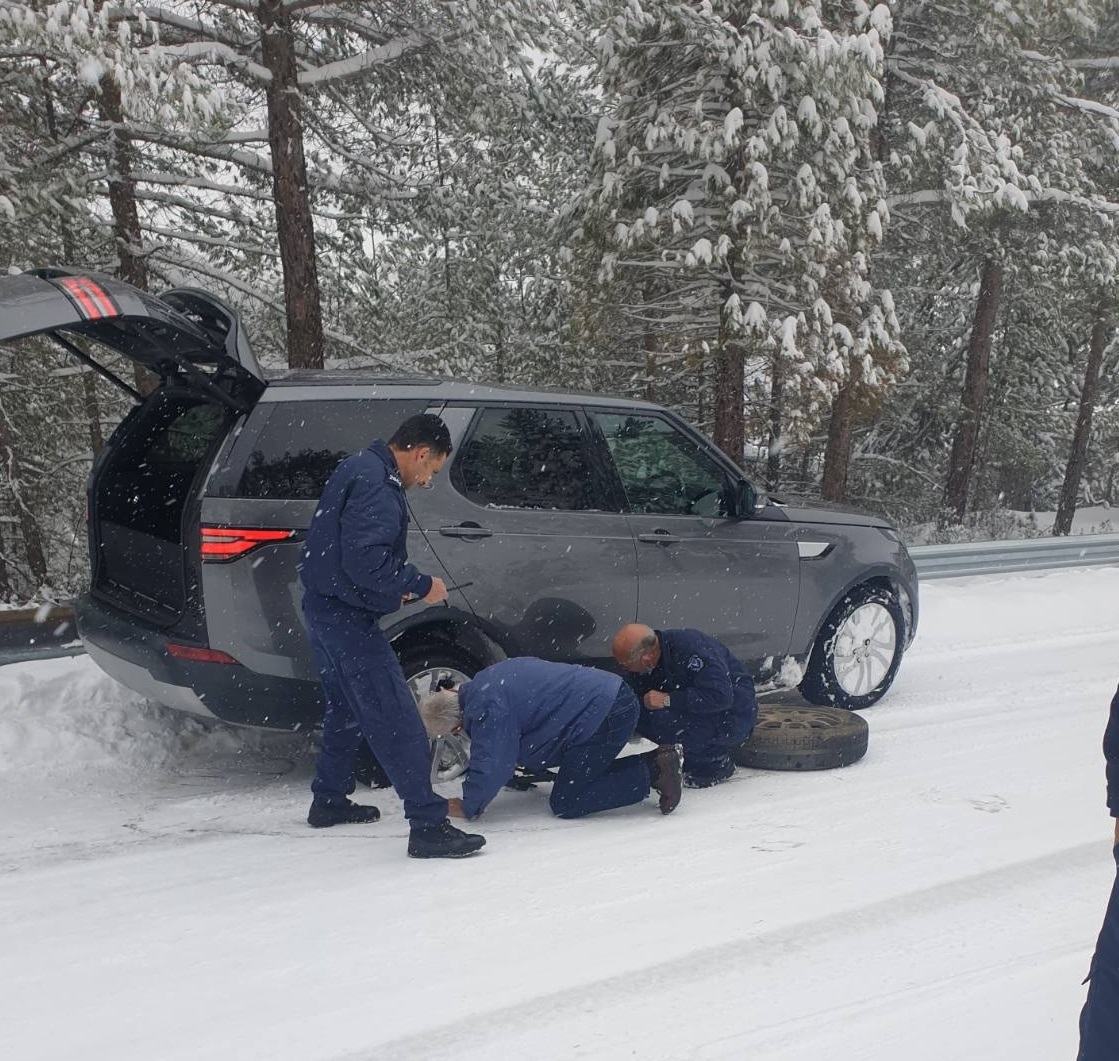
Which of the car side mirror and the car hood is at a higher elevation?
the car side mirror

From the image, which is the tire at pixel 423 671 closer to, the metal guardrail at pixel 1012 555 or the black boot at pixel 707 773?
the black boot at pixel 707 773

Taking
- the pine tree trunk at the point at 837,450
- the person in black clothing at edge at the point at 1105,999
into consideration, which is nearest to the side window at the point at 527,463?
the person in black clothing at edge at the point at 1105,999

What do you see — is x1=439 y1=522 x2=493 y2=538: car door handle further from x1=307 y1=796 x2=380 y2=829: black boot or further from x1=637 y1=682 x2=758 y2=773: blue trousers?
x1=307 y1=796 x2=380 y2=829: black boot

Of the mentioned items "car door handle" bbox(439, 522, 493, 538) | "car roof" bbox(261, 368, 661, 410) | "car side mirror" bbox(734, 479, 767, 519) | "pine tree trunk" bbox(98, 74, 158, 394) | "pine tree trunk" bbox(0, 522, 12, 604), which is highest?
"pine tree trunk" bbox(98, 74, 158, 394)

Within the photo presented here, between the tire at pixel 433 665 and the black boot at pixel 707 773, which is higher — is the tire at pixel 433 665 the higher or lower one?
the higher one

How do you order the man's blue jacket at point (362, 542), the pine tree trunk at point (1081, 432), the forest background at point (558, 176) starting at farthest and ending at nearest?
the pine tree trunk at point (1081, 432)
the forest background at point (558, 176)
the man's blue jacket at point (362, 542)

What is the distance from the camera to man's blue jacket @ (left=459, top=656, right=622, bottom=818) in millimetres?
4430

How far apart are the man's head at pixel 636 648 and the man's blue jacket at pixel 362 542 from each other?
3.59 ft

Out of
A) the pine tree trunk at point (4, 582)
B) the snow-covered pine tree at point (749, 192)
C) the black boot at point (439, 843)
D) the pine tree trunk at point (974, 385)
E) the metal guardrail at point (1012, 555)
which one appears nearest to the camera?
the black boot at point (439, 843)

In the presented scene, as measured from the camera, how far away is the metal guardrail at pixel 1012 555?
10.3 meters

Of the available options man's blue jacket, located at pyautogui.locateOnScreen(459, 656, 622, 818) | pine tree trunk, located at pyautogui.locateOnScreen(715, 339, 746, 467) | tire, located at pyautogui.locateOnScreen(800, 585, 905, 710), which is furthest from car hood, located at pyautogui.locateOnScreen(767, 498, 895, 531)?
pine tree trunk, located at pyautogui.locateOnScreen(715, 339, 746, 467)

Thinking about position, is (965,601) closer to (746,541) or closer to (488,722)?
(746,541)

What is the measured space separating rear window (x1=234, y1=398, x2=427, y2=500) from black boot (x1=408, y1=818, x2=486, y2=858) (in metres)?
1.48

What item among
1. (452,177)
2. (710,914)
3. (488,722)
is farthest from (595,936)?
(452,177)
